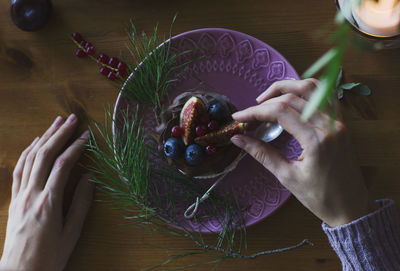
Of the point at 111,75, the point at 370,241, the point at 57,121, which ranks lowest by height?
the point at 370,241

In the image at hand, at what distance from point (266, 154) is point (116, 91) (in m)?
0.48

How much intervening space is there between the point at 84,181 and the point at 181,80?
0.40 metres

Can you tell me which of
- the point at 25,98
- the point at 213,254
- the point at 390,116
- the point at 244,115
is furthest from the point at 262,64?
the point at 25,98

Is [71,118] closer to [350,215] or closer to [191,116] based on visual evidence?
[191,116]

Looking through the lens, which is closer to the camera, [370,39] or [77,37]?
[370,39]

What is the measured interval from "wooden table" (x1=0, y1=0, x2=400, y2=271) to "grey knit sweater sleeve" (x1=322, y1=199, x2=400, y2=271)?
0.48 ft

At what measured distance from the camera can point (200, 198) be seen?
949 millimetres

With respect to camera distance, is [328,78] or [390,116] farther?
[390,116]

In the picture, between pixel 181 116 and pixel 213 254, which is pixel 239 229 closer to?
pixel 213 254

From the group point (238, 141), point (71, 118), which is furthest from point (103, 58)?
point (238, 141)

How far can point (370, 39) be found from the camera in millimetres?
899

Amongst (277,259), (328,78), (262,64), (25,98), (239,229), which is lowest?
(277,259)

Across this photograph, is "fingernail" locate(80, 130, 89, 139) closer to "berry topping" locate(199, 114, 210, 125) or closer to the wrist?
"berry topping" locate(199, 114, 210, 125)

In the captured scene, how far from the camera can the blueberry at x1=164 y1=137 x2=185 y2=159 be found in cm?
87
